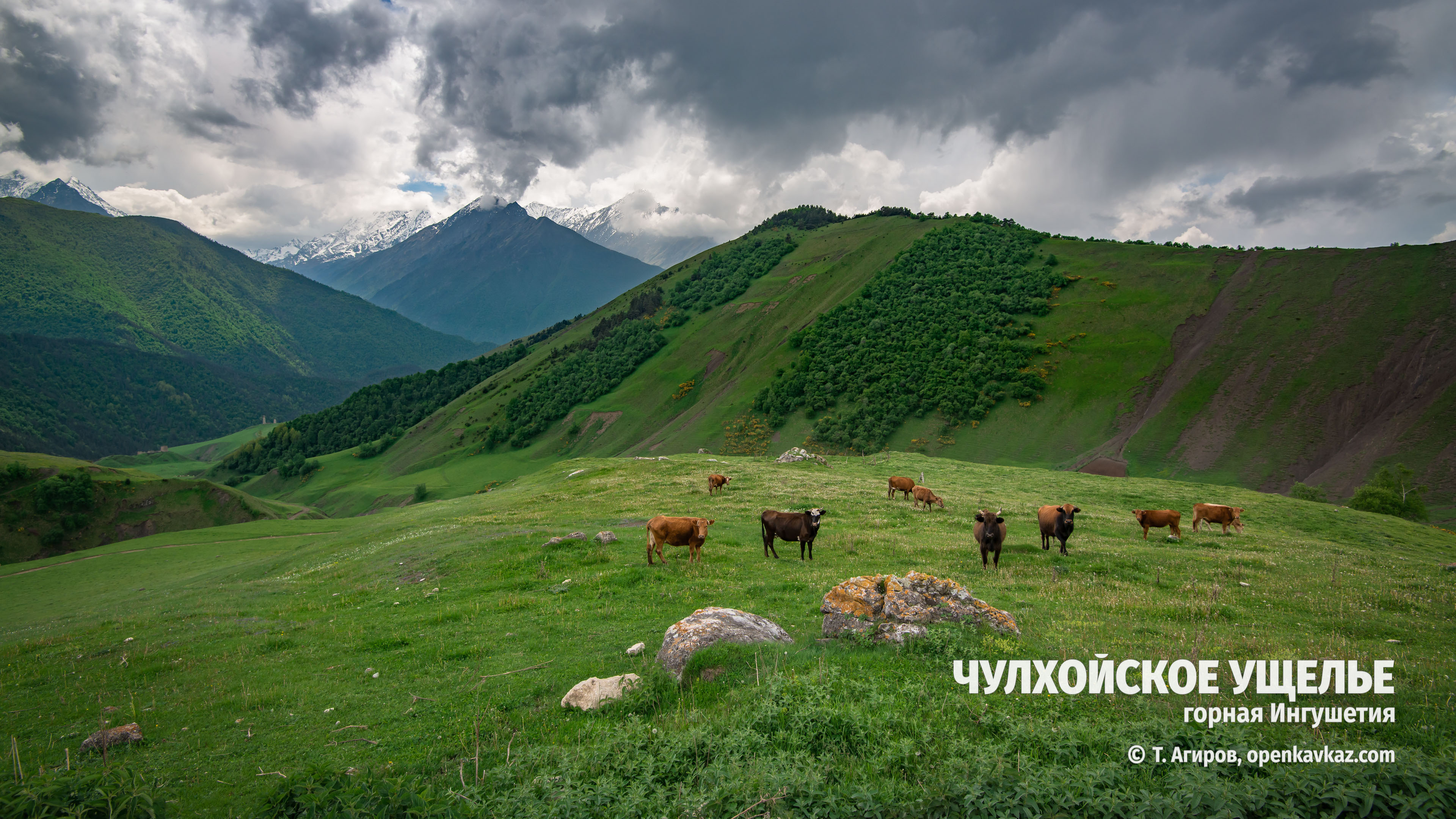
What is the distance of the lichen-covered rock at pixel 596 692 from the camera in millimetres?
9258

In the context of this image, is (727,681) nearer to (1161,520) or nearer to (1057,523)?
(1057,523)

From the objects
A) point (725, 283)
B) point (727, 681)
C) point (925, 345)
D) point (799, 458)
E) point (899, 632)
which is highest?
point (725, 283)

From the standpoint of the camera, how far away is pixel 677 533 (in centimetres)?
1875

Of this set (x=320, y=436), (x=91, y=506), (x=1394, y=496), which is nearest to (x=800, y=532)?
(x=1394, y=496)

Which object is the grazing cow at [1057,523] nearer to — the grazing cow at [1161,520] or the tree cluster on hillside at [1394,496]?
the grazing cow at [1161,520]

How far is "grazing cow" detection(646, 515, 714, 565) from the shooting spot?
61.0 ft

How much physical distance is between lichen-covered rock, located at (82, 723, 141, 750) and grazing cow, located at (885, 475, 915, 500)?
99.9 ft

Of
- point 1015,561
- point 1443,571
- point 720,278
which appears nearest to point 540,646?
point 1015,561

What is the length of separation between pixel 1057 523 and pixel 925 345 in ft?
296

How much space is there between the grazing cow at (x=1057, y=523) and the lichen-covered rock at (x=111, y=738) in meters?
22.9

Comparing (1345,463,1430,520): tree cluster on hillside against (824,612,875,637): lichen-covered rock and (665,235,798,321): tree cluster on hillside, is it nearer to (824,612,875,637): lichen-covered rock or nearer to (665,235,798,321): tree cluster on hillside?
(824,612,875,637): lichen-covered rock

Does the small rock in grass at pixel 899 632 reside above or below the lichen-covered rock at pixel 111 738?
above

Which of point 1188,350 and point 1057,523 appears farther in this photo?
point 1188,350

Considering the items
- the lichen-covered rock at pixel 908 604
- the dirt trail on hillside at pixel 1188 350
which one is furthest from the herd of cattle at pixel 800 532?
the dirt trail on hillside at pixel 1188 350
